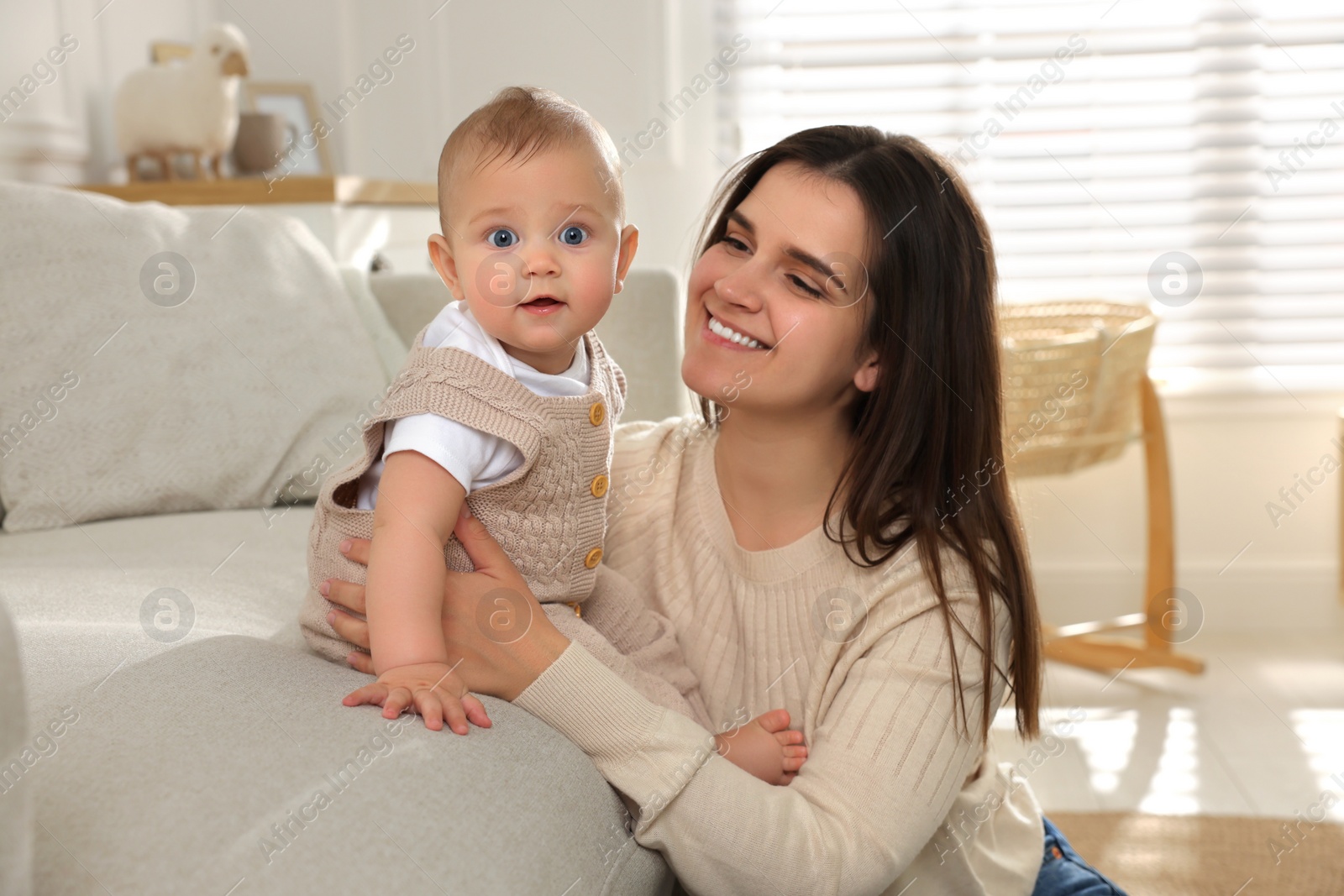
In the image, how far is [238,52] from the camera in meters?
2.24

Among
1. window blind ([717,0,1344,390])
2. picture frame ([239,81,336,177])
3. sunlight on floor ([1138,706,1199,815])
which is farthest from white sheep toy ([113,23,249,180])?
sunlight on floor ([1138,706,1199,815])

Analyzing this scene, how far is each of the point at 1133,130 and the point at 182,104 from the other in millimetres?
2266

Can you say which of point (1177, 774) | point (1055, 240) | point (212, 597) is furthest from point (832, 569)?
point (1055, 240)

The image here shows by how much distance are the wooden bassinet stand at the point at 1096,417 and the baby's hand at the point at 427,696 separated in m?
Result: 1.67

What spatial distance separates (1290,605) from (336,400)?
2.62 meters

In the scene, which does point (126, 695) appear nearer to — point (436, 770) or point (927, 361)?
point (436, 770)

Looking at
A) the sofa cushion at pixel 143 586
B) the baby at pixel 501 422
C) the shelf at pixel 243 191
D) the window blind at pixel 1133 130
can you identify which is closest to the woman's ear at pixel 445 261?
the baby at pixel 501 422

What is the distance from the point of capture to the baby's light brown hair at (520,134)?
0.92m

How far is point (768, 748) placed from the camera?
41.2 inches

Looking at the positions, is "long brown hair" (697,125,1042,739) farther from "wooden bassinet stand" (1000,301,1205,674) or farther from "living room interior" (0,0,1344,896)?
"wooden bassinet stand" (1000,301,1205,674)

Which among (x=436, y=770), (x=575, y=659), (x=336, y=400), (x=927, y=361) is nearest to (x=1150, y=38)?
(x=927, y=361)

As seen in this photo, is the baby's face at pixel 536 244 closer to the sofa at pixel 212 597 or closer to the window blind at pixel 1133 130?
the sofa at pixel 212 597

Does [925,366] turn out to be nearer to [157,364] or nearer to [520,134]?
[520,134]

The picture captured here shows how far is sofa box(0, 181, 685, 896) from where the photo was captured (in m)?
0.63
